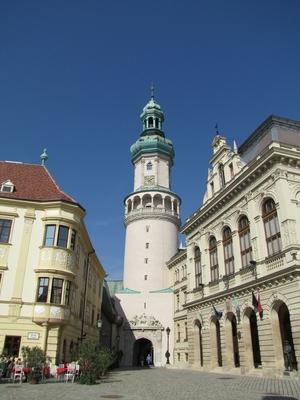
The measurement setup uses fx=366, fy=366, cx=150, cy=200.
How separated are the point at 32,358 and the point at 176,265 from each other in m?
37.7

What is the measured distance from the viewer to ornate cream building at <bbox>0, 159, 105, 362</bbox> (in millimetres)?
26062

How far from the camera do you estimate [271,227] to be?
2750cm

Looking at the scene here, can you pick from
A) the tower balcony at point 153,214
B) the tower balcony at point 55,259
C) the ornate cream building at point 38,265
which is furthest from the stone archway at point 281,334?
the tower balcony at point 153,214

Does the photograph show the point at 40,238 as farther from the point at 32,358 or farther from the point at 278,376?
the point at 278,376

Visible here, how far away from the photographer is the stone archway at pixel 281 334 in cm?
2425

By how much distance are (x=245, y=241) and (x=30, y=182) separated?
1950cm

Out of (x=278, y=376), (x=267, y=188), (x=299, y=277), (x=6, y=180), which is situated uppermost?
(x=6, y=180)

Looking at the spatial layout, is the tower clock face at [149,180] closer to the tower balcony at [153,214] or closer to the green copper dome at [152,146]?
the green copper dome at [152,146]

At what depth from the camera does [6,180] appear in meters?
32.1

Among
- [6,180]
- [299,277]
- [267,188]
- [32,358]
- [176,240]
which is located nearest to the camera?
[32,358]

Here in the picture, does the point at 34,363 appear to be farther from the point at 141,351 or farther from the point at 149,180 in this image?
the point at 149,180

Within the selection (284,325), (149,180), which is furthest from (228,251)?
(149,180)

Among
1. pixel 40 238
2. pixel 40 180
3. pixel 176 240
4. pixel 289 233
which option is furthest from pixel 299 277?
pixel 176 240

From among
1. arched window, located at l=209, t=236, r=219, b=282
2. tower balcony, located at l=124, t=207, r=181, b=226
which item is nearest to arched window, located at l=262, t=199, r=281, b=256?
arched window, located at l=209, t=236, r=219, b=282
